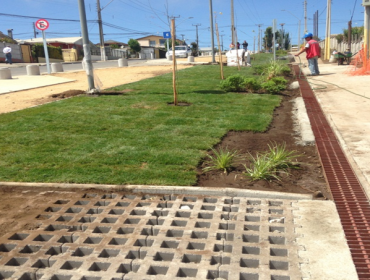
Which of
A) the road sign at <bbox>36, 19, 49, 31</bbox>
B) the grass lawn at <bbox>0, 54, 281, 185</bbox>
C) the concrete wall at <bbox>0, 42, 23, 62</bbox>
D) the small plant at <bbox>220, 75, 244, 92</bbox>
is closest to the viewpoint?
the grass lawn at <bbox>0, 54, 281, 185</bbox>

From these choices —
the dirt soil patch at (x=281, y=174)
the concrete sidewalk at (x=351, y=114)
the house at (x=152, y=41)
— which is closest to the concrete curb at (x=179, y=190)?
the dirt soil patch at (x=281, y=174)

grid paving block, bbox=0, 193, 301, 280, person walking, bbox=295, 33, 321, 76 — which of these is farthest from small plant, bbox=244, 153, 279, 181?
person walking, bbox=295, 33, 321, 76

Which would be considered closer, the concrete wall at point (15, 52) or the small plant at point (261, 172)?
the small plant at point (261, 172)

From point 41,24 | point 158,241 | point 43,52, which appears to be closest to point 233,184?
point 158,241

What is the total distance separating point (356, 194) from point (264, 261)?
1.94m

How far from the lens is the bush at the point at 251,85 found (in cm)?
1192

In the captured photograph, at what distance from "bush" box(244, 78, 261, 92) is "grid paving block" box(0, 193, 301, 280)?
8.23 meters

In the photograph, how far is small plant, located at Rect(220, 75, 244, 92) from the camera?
39.0ft

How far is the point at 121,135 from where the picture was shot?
6766mm

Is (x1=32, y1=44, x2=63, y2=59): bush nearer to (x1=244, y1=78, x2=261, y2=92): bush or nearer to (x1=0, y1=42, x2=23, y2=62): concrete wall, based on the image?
(x1=0, y1=42, x2=23, y2=62): concrete wall

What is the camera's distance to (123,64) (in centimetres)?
3045

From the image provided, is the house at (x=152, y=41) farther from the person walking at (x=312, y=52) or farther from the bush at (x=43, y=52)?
the person walking at (x=312, y=52)

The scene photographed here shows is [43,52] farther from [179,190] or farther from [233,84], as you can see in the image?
[179,190]

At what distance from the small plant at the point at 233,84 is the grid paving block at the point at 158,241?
8112mm
